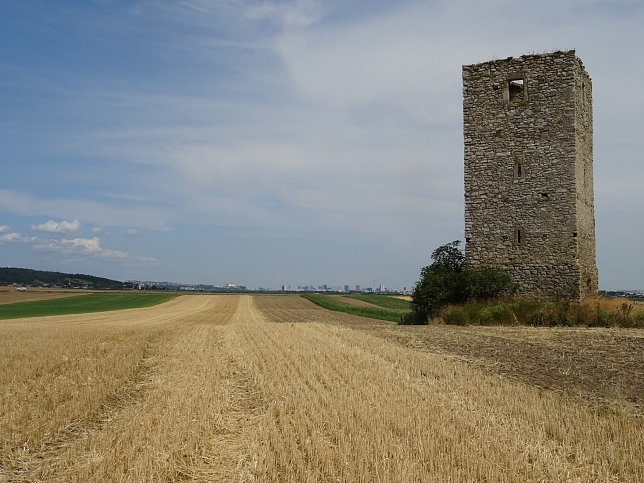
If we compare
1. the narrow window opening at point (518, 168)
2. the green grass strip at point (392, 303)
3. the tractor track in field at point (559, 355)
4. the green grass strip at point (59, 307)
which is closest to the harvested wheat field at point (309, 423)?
the tractor track in field at point (559, 355)

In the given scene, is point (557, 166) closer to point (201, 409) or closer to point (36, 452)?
point (201, 409)

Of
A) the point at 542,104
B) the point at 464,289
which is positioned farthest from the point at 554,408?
the point at 542,104

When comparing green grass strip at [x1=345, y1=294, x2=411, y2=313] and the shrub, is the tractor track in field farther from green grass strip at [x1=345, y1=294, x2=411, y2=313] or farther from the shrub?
green grass strip at [x1=345, y1=294, x2=411, y2=313]

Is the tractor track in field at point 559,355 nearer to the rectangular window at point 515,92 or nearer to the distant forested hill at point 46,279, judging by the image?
the rectangular window at point 515,92

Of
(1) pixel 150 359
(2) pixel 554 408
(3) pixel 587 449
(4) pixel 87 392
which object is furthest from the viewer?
(1) pixel 150 359

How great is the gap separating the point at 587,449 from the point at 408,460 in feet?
6.63

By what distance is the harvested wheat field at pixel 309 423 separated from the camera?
18.6ft

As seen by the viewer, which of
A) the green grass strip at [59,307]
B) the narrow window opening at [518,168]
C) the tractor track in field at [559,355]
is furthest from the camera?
the green grass strip at [59,307]

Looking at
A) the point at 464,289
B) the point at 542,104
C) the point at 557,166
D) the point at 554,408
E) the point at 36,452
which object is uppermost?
the point at 542,104

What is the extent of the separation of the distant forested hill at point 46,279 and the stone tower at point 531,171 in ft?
485

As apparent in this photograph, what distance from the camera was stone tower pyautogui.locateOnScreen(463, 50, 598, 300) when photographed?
22969 millimetres

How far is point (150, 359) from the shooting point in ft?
50.0

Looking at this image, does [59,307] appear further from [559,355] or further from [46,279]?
[46,279]

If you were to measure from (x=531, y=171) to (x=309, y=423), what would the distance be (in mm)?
19195
